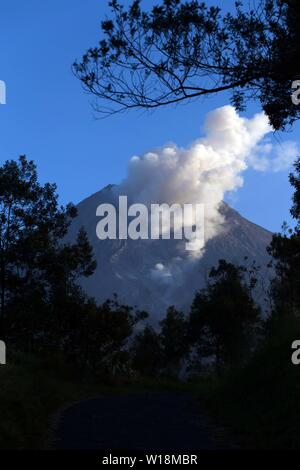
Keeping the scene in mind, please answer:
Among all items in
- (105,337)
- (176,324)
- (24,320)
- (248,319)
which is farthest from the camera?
(176,324)

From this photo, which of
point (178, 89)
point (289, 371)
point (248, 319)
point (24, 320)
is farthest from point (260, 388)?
point (248, 319)

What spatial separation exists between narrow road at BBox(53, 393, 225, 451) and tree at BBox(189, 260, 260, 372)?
86.1 feet

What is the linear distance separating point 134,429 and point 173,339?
4257 centimetres

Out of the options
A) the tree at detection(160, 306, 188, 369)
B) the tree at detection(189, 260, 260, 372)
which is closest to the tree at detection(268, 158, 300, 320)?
the tree at detection(189, 260, 260, 372)

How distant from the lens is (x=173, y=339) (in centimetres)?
5231

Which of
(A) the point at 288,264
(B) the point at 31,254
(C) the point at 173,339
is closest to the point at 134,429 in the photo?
(B) the point at 31,254

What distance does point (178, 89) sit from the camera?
34.5ft

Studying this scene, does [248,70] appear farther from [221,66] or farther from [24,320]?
[24,320]

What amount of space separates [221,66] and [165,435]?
649 centimetres

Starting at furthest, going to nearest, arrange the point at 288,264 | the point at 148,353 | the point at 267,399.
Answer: the point at 148,353 < the point at 288,264 < the point at 267,399

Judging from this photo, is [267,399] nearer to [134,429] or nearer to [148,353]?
[134,429]

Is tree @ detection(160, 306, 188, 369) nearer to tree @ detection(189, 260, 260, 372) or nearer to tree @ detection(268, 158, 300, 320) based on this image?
tree @ detection(189, 260, 260, 372)

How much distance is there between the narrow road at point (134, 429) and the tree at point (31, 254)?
1219cm

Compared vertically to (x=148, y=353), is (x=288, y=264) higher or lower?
higher
